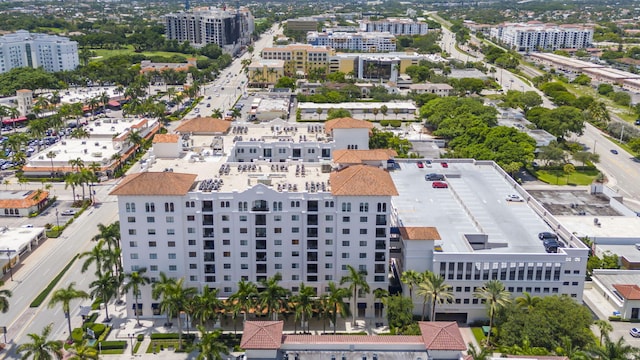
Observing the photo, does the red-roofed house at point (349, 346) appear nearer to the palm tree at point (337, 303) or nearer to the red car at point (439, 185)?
the palm tree at point (337, 303)

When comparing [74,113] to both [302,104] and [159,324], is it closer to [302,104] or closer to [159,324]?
[302,104]

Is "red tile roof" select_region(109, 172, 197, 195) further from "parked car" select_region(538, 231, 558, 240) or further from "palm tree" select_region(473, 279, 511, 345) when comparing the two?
"parked car" select_region(538, 231, 558, 240)

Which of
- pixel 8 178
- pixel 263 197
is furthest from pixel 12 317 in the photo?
pixel 8 178

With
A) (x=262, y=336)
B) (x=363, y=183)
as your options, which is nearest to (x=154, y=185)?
(x=363, y=183)

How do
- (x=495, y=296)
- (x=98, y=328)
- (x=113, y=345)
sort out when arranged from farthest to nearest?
(x=98, y=328), (x=113, y=345), (x=495, y=296)

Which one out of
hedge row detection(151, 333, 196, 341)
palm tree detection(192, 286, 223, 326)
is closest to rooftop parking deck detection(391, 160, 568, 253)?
palm tree detection(192, 286, 223, 326)

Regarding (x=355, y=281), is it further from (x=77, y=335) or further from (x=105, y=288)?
(x=77, y=335)
